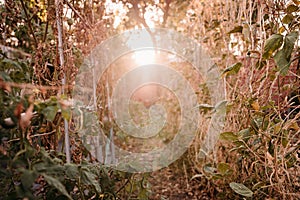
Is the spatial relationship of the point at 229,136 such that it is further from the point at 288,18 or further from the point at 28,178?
the point at 28,178

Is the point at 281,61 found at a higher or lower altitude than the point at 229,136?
higher

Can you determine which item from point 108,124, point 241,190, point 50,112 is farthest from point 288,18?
point 108,124

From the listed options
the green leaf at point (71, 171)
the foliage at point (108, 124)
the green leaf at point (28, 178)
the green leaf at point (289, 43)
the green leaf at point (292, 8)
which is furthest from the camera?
the green leaf at point (292, 8)

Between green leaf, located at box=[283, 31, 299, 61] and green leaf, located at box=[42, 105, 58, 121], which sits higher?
green leaf, located at box=[283, 31, 299, 61]

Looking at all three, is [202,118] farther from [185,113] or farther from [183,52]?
[183,52]

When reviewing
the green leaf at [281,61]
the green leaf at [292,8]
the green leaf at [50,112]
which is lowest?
the green leaf at [50,112]

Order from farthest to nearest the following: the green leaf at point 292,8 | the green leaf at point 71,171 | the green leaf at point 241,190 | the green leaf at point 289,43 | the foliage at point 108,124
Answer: the green leaf at point 241,190 < the green leaf at point 292,8 < the green leaf at point 289,43 < the green leaf at point 71,171 < the foliage at point 108,124

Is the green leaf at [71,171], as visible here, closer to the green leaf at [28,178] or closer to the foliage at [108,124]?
the foliage at [108,124]

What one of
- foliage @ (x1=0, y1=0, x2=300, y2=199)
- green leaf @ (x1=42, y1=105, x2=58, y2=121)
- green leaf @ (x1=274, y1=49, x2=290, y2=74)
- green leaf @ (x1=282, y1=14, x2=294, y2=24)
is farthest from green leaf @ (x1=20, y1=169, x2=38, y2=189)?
green leaf @ (x1=282, y1=14, x2=294, y2=24)

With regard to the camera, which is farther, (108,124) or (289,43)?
(108,124)

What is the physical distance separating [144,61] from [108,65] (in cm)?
281

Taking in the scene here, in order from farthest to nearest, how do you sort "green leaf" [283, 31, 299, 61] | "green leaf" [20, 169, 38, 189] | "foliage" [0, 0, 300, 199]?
"green leaf" [283, 31, 299, 61] < "foliage" [0, 0, 300, 199] < "green leaf" [20, 169, 38, 189]

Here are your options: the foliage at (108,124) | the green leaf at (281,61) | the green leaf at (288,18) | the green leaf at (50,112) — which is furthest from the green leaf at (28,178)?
the green leaf at (288,18)

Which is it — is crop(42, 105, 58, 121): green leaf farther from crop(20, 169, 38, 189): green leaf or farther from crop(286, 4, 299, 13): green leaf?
crop(286, 4, 299, 13): green leaf
